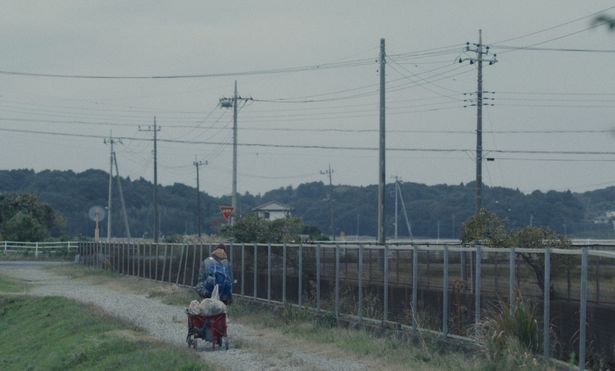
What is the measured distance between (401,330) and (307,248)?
18.8ft

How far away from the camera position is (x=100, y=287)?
4503 cm

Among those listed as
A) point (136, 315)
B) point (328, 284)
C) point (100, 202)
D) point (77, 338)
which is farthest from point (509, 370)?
point (100, 202)

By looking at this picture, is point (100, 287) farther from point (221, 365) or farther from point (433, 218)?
point (433, 218)

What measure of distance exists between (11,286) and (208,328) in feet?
93.3

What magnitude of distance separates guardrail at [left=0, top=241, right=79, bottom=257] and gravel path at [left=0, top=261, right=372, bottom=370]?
41207 mm

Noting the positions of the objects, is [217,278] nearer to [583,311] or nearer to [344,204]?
[583,311]

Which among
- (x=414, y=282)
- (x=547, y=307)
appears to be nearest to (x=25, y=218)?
(x=414, y=282)

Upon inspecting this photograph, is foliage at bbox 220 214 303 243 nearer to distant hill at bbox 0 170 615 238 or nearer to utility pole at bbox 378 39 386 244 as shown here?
utility pole at bbox 378 39 386 244

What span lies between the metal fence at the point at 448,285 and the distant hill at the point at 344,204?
34.8 meters

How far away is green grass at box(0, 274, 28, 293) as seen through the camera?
43500 mm

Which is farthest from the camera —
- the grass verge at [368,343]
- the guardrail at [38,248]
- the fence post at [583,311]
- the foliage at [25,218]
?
the foliage at [25,218]

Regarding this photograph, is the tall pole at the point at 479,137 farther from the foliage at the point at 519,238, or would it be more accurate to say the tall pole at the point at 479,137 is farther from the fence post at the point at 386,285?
the fence post at the point at 386,285

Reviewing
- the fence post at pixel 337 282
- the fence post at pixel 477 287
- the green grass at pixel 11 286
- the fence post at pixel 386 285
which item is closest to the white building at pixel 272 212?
the green grass at pixel 11 286

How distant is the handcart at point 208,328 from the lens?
19.4m
